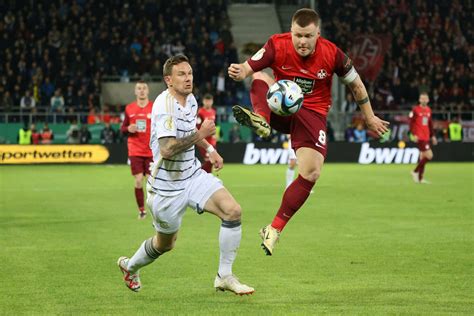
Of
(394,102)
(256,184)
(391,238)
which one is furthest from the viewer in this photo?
(394,102)

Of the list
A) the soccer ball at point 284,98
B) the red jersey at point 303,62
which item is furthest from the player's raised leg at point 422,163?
the soccer ball at point 284,98

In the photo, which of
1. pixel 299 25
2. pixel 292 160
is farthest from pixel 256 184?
pixel 299 25

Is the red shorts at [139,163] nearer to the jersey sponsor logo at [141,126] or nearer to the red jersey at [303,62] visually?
the jersey sponsor logo at [141,126]

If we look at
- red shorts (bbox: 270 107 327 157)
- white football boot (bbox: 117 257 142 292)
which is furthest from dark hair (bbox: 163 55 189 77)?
white football boot (bbox: 117 257 142 292)

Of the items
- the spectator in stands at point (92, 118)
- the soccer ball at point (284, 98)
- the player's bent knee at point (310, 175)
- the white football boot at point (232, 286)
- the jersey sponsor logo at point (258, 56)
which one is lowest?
the spectator in stands at point (92, 118)

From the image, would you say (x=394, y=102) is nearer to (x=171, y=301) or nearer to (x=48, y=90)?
(x=48, y=90)

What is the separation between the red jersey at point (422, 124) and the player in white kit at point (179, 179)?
1656 centimetres

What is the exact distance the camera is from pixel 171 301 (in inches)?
310

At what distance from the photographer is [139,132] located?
50.6 ft

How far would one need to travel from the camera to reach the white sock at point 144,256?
26.8ft

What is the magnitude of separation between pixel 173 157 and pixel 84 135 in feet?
78.6

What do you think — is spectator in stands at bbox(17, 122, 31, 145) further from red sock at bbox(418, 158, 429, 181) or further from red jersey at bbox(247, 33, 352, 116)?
red jersey at bbox(247, 33, 352, 116)

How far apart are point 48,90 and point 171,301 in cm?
2662

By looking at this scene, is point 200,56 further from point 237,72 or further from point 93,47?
point 237,72
